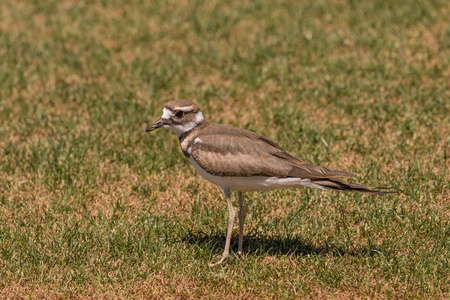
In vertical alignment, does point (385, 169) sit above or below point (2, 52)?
below

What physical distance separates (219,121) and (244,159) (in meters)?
4.15

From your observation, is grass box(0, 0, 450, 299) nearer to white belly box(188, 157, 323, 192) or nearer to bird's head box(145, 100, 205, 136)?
white belly box(188, 157, 323, 192)

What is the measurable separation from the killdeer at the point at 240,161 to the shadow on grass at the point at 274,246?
1.07 ft

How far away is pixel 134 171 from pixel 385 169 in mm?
3399

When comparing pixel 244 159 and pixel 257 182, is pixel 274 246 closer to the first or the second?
pixel 257 182

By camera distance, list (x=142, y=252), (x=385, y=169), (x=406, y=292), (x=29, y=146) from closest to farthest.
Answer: (x=406, y=292) → (x=142, y=252) → (x=385, y=169) → (x=29, y=146)

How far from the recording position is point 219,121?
34.4 feet

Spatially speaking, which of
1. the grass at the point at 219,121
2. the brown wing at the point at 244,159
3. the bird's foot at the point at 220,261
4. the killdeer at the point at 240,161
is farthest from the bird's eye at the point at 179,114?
the bird's foot at the point at 220,261

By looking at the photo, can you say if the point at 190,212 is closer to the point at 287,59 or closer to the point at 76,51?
the point at 287,59

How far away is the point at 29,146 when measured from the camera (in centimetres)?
941

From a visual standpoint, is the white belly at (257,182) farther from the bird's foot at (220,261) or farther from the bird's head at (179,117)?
the bird's foot at (220,261)

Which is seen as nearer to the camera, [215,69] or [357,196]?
[357,196]

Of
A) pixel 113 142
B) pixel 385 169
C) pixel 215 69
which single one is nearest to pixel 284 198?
pixel 385 169

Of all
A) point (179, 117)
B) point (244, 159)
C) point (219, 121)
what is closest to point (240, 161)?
point (244, 159)
